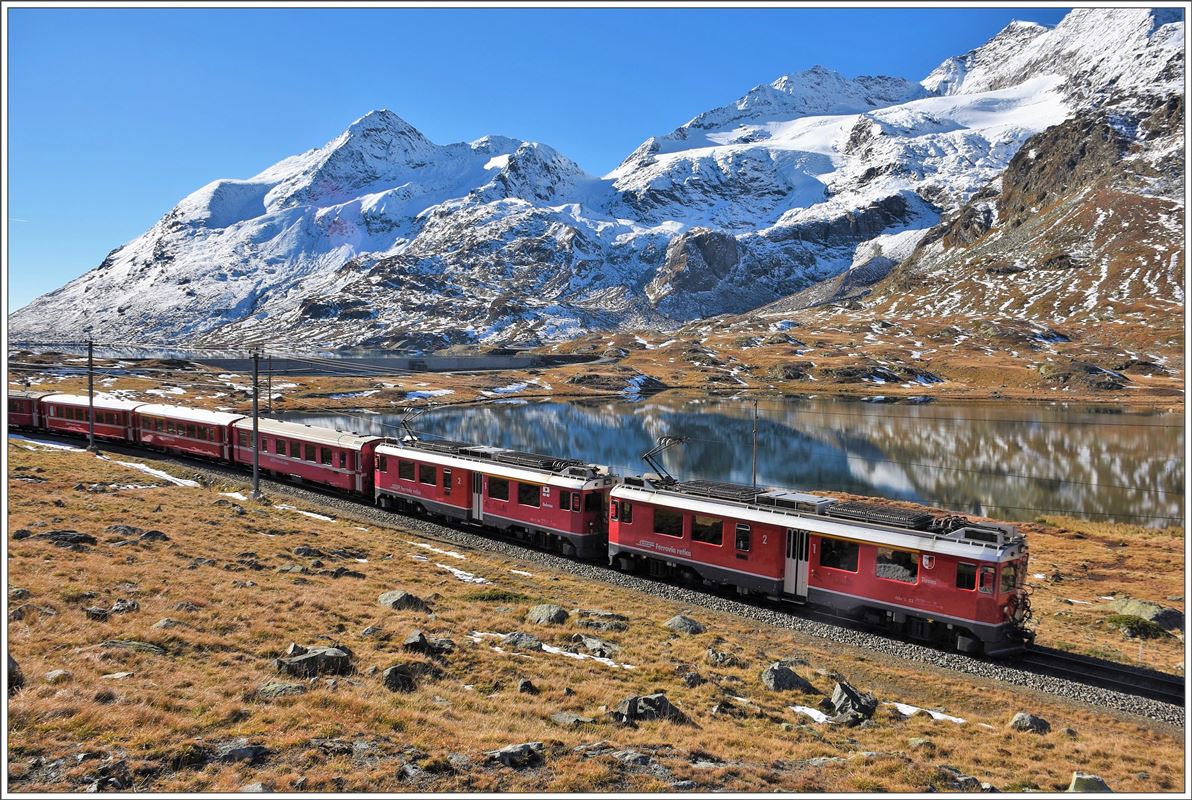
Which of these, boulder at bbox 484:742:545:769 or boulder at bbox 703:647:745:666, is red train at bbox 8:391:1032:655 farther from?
boulder at bbox 484:742:545:769

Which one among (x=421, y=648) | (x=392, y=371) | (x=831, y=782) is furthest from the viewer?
(x=392, y=371)

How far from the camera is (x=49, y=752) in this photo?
11008 mm

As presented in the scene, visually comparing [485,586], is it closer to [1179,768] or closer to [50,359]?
[1179,768]

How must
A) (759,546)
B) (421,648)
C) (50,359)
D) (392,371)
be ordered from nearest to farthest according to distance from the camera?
1. (421,648)
2. (759,546)
3. (50,359)
4. (392,371)

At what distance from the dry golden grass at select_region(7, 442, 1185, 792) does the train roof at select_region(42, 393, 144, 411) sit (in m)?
35.6

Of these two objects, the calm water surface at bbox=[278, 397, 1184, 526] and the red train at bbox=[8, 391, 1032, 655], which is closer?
the red train at bbox=[8, 391, 1032, 655]

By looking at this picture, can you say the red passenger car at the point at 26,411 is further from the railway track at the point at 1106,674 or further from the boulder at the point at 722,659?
the railway track at the point at 1106,674

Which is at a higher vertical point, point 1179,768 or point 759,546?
point 759,546

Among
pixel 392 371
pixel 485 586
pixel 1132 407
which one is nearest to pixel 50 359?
pixel 392 371

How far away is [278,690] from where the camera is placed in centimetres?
1434

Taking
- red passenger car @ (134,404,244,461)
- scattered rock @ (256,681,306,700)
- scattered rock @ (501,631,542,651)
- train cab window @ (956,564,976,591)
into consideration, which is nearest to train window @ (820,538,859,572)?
train cab window @ (956,564,976,591)

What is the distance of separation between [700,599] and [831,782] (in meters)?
14.6

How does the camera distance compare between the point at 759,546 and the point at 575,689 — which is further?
the point at 759,546

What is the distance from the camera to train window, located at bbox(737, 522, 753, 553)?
26.3 meters
